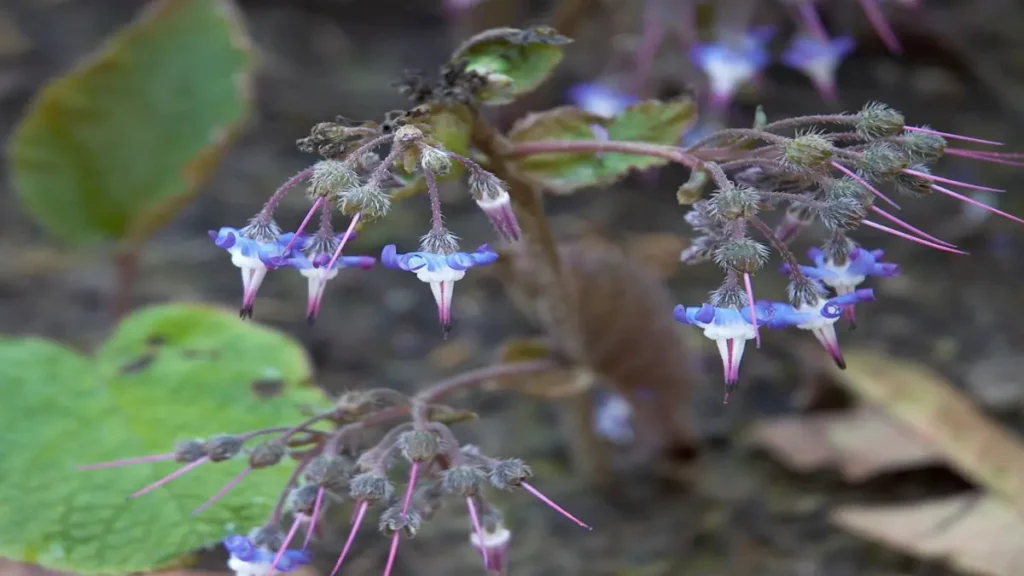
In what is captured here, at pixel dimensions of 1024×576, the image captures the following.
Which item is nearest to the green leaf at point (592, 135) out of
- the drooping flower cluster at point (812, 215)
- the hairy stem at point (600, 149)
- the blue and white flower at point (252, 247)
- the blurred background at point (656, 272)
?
the hairy stem at point (600, 149)

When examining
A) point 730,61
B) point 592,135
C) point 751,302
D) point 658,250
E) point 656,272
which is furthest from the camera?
point 658,250

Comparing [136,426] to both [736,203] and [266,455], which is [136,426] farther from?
[736,203]

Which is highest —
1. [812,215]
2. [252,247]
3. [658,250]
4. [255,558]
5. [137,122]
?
[658,250]

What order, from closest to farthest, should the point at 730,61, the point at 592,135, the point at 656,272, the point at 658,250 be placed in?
the point at 592,135, the point at 730,61, the point at 656,272, the point at 658,250

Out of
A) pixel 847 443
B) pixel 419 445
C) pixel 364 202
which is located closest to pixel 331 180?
pixel 364 202

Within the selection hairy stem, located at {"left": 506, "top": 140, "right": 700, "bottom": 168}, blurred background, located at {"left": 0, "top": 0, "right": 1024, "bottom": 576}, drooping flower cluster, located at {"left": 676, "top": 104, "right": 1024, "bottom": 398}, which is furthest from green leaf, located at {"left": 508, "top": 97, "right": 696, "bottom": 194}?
blurred background, located at {"left": 0, "top": 0, "right": 1024, "bottom": 576}

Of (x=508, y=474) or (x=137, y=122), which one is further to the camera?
(x=137, y=122)

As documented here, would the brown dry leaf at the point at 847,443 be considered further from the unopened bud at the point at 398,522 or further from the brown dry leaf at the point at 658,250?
the unopened bud at the point at 398,522

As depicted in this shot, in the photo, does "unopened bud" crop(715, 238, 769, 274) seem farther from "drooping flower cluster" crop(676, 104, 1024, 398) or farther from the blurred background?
the blurred background
